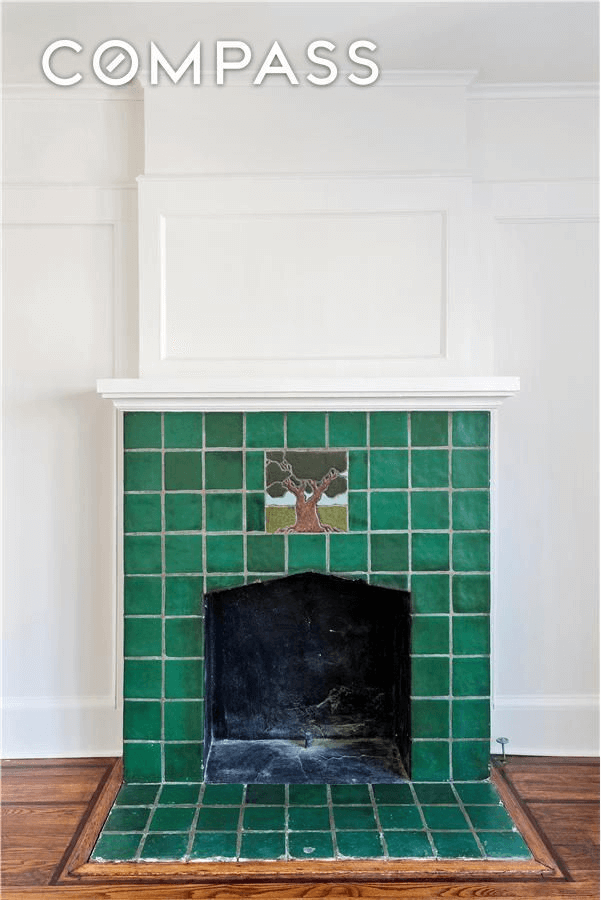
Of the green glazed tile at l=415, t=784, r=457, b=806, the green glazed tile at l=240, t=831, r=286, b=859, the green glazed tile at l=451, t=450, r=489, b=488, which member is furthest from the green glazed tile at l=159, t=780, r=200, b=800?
the green glazed tile at l=451, t=450, r=489, b=488

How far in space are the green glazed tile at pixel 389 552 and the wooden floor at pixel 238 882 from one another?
2.71 feet

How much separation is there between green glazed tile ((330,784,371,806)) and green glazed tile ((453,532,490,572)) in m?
0.76

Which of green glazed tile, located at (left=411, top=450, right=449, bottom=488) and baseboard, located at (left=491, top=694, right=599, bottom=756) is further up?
green glazed tile, located at (left=411, top=450, right=449, bottom=488)

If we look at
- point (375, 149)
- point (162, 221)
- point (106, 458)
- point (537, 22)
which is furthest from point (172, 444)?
point (537, 22)

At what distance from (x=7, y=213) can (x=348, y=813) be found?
2.28 meters

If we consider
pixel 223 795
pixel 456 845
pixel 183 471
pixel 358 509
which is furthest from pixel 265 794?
pixel 183 471

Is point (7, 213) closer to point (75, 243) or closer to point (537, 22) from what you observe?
point (75, 243)

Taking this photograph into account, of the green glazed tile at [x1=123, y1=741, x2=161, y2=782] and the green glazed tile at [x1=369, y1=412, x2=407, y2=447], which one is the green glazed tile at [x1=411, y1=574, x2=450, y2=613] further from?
the green glazed tile at [x1=123, y1=741, x2=161, y2=782]

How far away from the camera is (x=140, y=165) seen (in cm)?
271

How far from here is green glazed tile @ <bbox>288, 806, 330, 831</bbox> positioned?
2229 mm

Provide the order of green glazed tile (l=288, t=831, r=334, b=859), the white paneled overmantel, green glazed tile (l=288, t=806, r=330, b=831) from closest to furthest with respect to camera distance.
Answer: green glazed tile (l=288, t=831, r=334, b=859), green glazed tile (l=288, t=806, r=330, b=831), the white paneled overmantel

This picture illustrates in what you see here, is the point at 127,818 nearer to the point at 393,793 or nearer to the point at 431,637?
the point at 393,793

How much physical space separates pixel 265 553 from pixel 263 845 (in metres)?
0.84

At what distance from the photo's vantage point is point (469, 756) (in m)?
2.52
